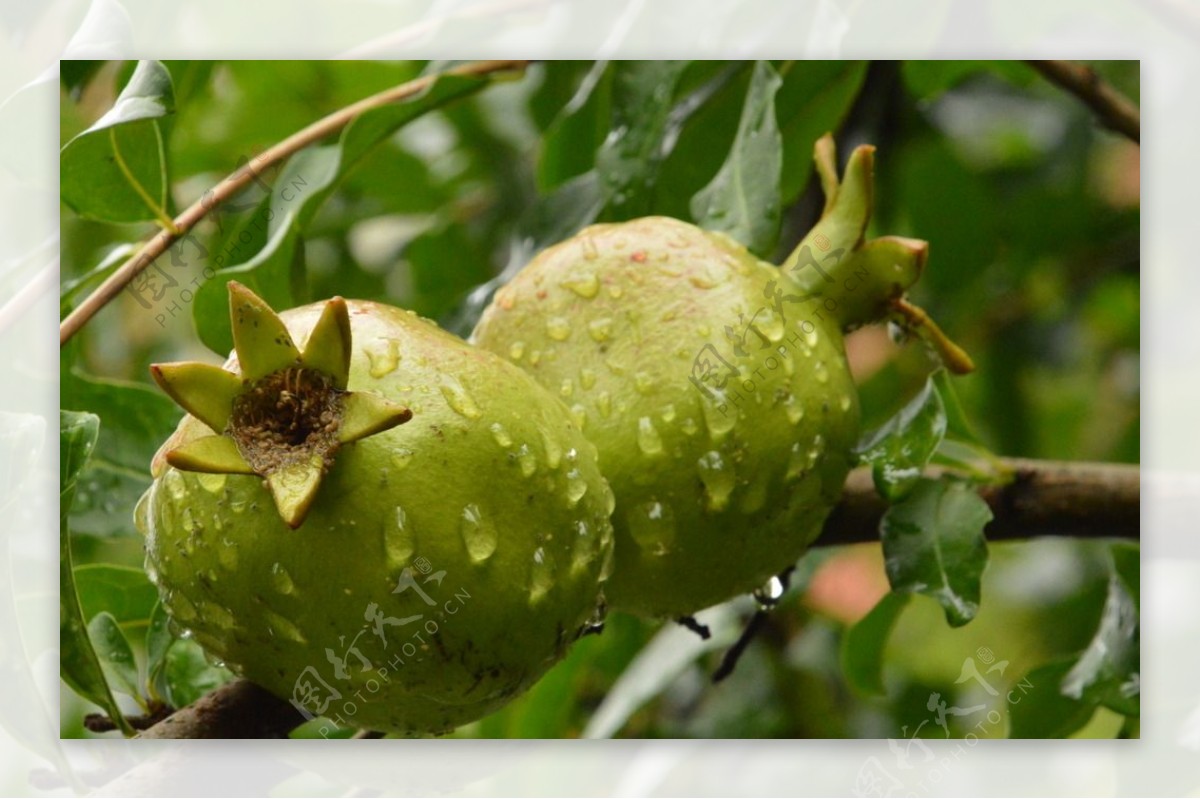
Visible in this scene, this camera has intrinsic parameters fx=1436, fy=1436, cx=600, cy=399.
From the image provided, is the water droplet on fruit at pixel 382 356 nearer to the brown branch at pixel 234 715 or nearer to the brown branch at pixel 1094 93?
the brown branch at pixel 234 715

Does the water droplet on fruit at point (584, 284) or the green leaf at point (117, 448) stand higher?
the water droplet on fruit at point (584, 284)

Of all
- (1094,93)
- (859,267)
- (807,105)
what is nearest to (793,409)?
(859,267)

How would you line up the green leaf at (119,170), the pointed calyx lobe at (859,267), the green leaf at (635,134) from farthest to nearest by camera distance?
the green leaf at (635,134) → the green leaf at (119,170) → the pointed calyx lobe at (859,267)

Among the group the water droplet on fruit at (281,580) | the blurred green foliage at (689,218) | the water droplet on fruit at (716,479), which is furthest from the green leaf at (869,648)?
the water droplet on fruit at (281,580)

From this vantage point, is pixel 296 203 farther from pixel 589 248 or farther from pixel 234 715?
pixel 234 715

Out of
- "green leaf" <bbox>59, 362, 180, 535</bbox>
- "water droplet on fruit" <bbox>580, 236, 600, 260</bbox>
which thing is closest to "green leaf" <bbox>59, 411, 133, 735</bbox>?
"green leaf" <bbox>59, 362, 180, 535</bbox>

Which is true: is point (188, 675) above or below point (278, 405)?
below

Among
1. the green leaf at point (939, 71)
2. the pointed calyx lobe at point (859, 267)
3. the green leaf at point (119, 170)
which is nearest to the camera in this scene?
the pointed calyx lobe at point (859, 267)
